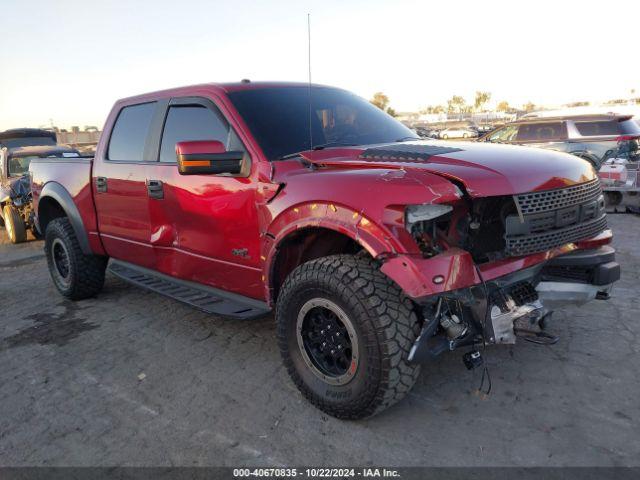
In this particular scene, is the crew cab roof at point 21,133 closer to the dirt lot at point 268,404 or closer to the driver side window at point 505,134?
the dirt lot at point 268,404

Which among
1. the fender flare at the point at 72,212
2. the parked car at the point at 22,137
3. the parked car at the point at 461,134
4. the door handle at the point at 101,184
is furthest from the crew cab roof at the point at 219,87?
the parked car at the point at 461,134

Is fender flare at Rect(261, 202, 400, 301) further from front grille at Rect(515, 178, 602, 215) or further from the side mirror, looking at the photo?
front grille at Rect(515, 178, 602, 215)

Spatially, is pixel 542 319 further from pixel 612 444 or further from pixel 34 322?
pixel 34 322

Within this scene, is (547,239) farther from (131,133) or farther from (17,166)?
(17,166)

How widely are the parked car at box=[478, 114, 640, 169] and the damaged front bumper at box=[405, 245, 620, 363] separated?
353 inches

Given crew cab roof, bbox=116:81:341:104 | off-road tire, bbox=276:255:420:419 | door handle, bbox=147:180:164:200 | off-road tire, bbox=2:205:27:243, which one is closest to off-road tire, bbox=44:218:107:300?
door handle, bbox=147:180:164:200

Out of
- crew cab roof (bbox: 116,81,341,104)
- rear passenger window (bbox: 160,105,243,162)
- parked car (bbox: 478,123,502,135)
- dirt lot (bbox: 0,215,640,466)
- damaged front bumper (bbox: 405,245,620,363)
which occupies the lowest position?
dirt lot (bbox: 0,215,640,466)

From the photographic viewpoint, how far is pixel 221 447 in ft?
8.55

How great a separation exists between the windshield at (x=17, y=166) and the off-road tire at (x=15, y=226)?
106 centimetres

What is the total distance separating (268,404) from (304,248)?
3.16ft

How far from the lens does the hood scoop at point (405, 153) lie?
9.26ft

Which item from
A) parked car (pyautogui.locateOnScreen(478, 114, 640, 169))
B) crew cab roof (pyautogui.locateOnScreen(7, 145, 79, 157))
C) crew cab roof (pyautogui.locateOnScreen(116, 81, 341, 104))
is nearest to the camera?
crew cab roof (pyautogui.locateOnScreen(116, 81, 341, 104))

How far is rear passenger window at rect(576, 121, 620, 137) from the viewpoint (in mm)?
11242

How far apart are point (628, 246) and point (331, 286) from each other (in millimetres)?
5204
